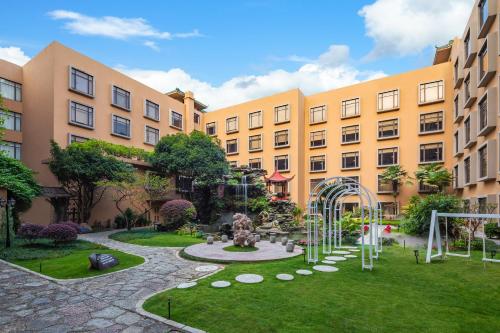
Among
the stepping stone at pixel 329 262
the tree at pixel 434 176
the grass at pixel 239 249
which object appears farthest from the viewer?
the tree at pixel 434 176

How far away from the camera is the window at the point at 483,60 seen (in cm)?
1625

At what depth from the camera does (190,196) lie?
84.9ft

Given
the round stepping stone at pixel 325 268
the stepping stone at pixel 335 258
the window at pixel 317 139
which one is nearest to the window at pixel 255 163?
the window at pixel 317 139

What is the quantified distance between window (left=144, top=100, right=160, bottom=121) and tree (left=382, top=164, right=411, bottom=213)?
2347cm

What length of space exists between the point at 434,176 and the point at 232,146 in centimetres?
2301

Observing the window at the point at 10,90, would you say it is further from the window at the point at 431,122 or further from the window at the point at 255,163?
the window at the point at 431,122

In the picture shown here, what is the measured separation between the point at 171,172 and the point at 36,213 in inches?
400

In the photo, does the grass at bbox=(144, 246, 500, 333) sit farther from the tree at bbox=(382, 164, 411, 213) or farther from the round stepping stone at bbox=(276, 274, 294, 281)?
the tree at bbox=(382, 164, 411, 213)

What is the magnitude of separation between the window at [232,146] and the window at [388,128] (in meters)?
17.2

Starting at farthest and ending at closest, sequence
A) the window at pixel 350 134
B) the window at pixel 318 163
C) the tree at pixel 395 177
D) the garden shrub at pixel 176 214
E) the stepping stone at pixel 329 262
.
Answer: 1. the window at pixel 318 163
2. the window at pixel 350 134
3. the tree at pixel 395 177
4. the garden shrub at pixel 176 214
5. the stepping stone at pixel 329 262

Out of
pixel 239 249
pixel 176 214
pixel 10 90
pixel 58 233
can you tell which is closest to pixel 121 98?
pixel 10 90

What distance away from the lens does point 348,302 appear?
6.20 metres

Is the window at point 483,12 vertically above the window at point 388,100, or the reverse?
the window at point 483,12

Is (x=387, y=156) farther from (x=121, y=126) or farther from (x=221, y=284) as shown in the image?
(x=221, y=284)
